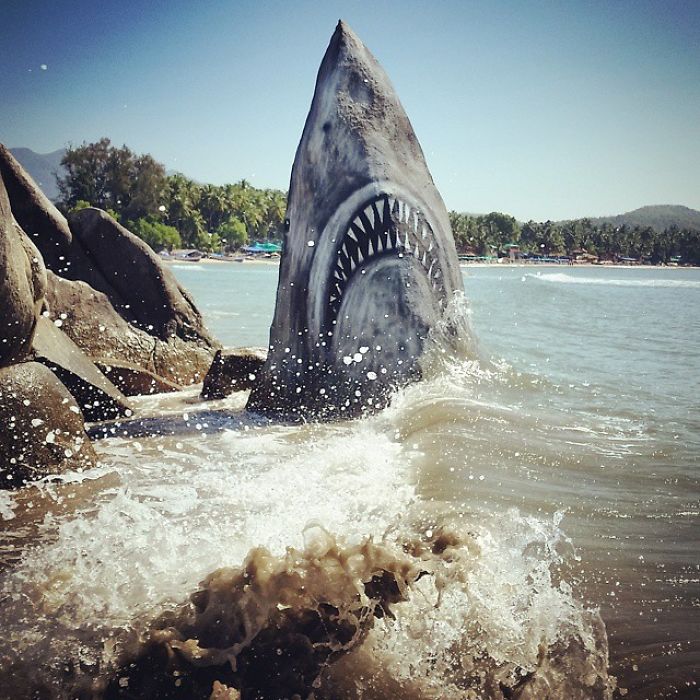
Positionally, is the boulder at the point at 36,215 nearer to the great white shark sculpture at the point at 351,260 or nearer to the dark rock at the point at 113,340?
the dark rock at the point at 113,340

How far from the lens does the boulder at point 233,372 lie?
4078mm

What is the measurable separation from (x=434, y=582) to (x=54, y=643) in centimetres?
78

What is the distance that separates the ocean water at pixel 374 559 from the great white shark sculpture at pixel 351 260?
0.23m

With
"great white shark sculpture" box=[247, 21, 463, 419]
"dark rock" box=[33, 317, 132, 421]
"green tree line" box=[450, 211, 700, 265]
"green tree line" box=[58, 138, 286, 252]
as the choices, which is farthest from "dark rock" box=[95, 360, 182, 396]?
"green tree line" box=[450, 211, 700, 265]

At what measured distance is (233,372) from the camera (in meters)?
4.13

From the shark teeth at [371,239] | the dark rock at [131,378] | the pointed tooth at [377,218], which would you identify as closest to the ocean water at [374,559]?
the shark teeth at [371,239]

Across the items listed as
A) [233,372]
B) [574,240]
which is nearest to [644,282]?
[233,372]

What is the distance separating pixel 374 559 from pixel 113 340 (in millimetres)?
3760

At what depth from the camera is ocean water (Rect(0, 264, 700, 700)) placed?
1.13 metres

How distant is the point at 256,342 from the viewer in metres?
7.39

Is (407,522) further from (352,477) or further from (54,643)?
(54,643)

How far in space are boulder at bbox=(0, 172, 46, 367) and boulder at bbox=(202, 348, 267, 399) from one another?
173 centimetres

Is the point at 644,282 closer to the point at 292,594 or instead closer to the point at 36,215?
the point at 36,215

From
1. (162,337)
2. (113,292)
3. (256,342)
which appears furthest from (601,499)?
(256,342)
